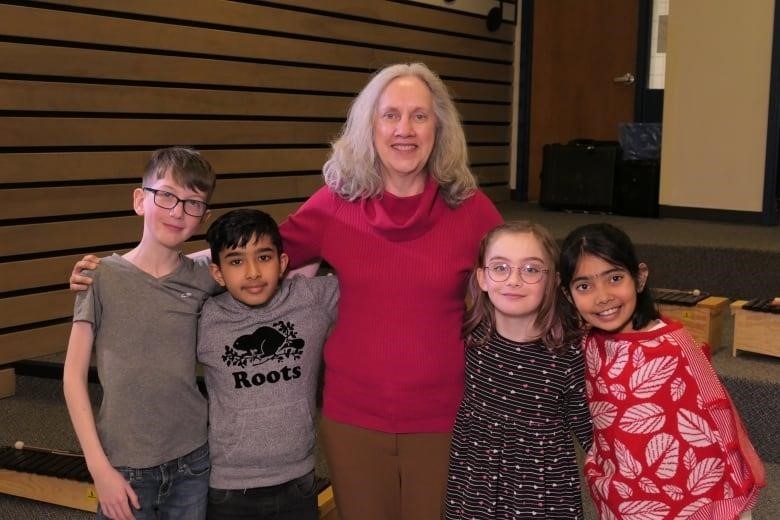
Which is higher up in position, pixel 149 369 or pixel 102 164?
pixel 102 164

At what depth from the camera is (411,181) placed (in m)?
1.96

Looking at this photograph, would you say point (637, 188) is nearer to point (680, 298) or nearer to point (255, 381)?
point (680, 298)

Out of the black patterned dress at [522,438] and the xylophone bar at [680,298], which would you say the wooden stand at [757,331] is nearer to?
the xylophone bar at [680,298]

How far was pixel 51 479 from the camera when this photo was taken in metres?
2.56

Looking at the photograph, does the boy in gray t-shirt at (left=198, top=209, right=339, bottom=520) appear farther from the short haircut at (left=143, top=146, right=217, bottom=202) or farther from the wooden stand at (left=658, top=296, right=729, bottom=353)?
the wooden stand at (left=658, top=296, right=729, bottom=353)

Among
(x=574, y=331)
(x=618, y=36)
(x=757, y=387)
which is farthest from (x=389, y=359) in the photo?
(x=618, y=36)

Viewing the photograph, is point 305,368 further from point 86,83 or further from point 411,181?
point 86,83

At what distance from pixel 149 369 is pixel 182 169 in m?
0.44

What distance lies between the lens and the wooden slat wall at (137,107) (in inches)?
141

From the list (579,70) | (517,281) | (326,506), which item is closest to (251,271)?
(517,281)

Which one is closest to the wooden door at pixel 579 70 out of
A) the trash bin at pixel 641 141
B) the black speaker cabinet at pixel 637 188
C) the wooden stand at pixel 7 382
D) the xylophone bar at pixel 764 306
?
the trash bin at pixel 641 141

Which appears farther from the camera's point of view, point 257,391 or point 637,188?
point 637,188

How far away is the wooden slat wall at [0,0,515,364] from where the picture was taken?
3.59m

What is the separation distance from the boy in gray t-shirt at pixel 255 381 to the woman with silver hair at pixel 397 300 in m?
0.10
